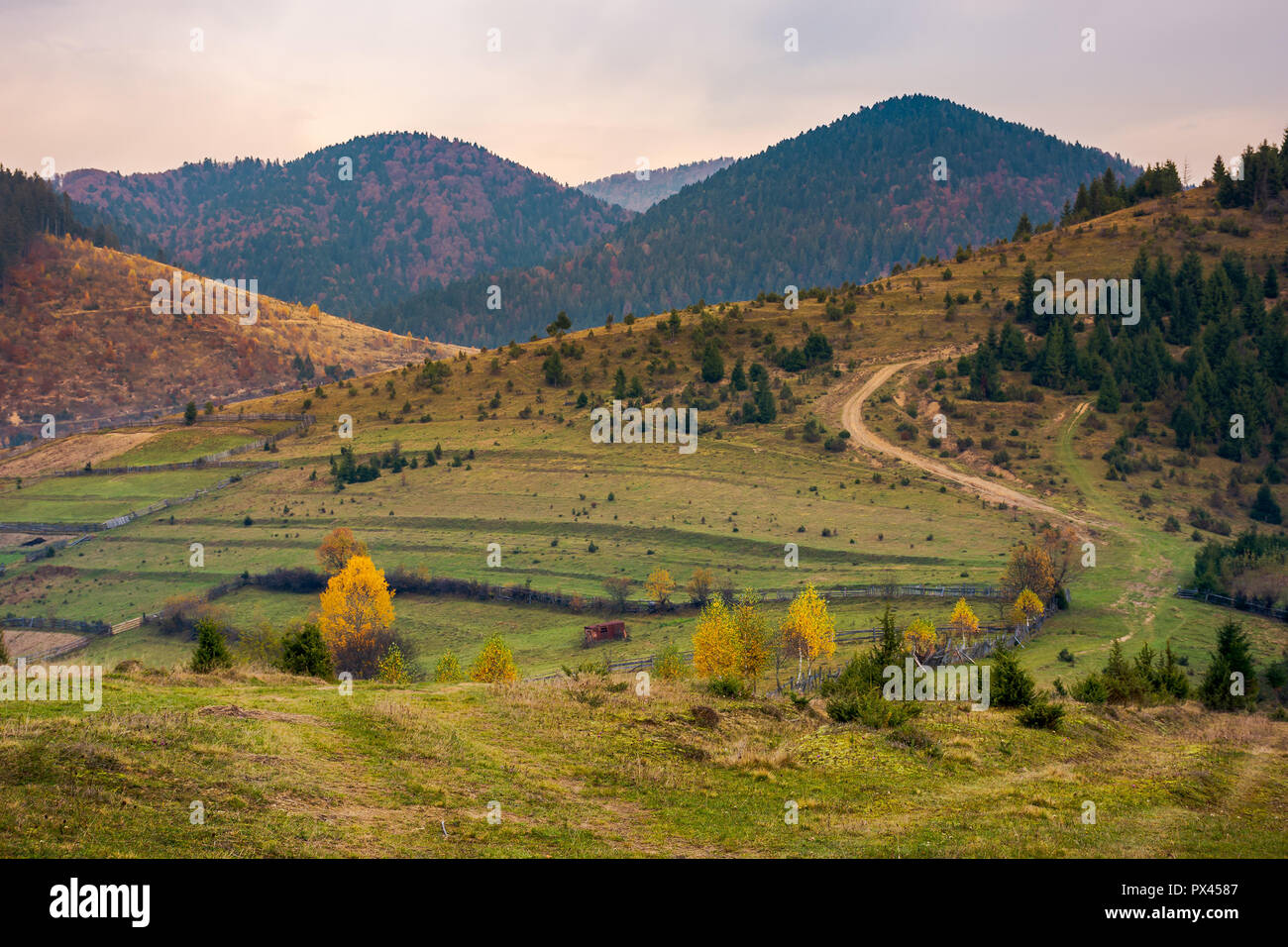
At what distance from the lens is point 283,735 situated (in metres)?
21.7

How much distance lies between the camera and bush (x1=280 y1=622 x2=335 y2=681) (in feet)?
127

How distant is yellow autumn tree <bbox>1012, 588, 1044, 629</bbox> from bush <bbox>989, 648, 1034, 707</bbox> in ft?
104

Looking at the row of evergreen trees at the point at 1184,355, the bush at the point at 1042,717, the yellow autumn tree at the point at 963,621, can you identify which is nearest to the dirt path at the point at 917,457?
the row of evergreen trees at the point at 1184,355

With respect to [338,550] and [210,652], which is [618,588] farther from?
[210,652]

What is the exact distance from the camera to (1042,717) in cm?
3041

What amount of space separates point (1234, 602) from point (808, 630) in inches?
1453

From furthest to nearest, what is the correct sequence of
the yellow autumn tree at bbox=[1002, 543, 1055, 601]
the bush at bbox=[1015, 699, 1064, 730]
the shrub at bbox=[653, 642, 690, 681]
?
the yellow autumn tree at bbox=[1002, 543, 1055, 601] → the shrub at bbox=[653, 642, 690, 681] → the bush at bbox=[1015, 699, 1064, 730]

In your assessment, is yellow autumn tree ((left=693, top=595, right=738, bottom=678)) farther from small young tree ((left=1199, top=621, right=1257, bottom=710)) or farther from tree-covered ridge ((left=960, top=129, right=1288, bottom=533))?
tree-covered ridge ((left=960, top=129, right=1288, bottom=533))

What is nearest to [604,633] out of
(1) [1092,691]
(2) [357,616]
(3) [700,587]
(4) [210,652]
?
(3) [700,587]

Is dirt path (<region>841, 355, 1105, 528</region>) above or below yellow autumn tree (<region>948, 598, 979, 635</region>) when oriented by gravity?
above

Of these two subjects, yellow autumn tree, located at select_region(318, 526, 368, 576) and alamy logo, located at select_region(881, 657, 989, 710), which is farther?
yellow autumn tree, located at select_region(318, 526, 368, 576)
